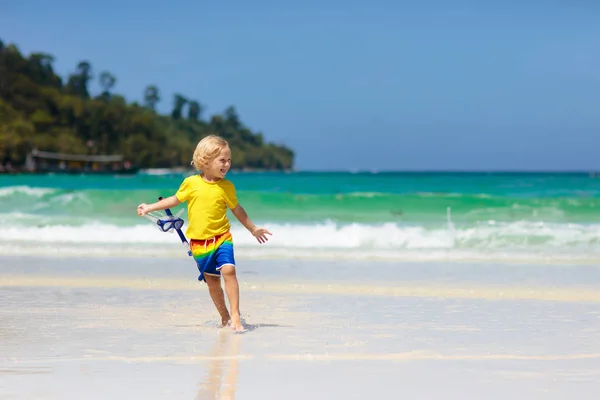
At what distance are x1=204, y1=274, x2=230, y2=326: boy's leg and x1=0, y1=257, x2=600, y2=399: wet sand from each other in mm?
159

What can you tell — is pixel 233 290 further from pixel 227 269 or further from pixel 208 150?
pixel 208 150

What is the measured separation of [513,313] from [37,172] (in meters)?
136

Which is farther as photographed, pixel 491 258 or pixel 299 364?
pixel 491 258

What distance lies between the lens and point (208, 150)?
6.21 metres

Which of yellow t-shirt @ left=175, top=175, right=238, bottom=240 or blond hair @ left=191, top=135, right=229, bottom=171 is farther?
yellow t-shirt @ left=175, top=175, right=238, bottom=240

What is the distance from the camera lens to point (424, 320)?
7074mm

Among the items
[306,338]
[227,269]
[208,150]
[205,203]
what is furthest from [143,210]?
[306,338]

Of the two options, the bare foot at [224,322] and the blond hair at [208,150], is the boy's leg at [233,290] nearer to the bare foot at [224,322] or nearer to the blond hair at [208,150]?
the bare foot at [224,322]

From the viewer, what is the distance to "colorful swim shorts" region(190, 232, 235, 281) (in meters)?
6.41

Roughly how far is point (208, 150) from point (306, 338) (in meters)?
1.43

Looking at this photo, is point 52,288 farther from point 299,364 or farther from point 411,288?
point 299,364

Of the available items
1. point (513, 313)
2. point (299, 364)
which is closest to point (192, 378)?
point (299, 364)

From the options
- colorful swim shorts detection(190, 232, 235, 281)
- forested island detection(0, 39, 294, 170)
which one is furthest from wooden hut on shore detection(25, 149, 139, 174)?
colorful swim shorts detection(190, 232, 235, 281)

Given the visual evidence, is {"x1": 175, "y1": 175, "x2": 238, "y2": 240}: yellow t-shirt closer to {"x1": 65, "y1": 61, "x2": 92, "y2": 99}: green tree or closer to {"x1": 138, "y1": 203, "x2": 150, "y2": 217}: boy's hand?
{"x1": 138, "y1": 203, "x2": 150, "y2": 217}: boy's hand
